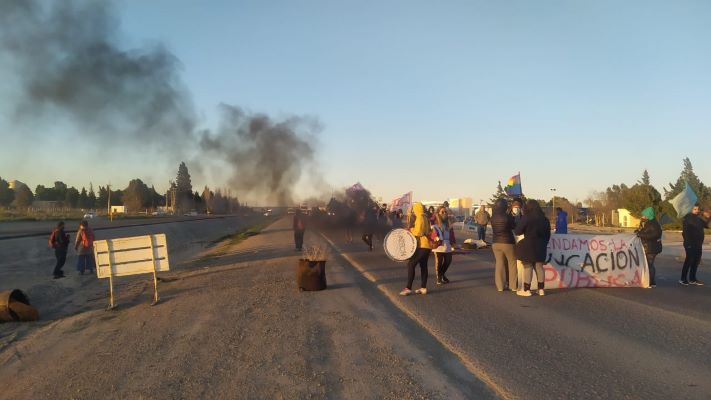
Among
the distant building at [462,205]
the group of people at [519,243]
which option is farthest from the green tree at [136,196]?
the group of people at [519,243]

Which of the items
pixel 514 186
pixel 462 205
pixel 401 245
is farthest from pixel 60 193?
pixel 401 245

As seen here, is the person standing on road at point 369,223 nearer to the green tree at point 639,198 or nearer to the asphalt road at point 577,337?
the asphalt road at point 577,337

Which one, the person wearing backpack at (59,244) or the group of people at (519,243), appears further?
the person wearing backpack at (59,244)

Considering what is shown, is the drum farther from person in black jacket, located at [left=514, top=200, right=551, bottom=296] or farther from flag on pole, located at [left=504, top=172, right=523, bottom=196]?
flag on pole, located at [left=504, top=172, right=523, bottom=196]

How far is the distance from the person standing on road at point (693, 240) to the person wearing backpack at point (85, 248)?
1573 cm

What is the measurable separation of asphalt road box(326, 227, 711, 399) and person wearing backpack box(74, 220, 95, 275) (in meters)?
10.3

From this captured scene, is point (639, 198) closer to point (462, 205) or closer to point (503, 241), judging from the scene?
point (503, 241)

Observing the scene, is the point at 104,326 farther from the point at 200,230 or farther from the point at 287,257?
the point at 200,230

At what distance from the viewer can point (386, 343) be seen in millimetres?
6066

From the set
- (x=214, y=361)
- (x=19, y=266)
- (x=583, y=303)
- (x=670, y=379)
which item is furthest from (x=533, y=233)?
(x=19, y=266)

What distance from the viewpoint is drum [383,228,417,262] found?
9836mm

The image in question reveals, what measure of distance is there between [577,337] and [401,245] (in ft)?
14.2

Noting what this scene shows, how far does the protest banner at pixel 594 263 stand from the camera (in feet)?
33.3

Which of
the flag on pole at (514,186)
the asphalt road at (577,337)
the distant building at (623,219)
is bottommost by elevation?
the distant building at (623,219)
